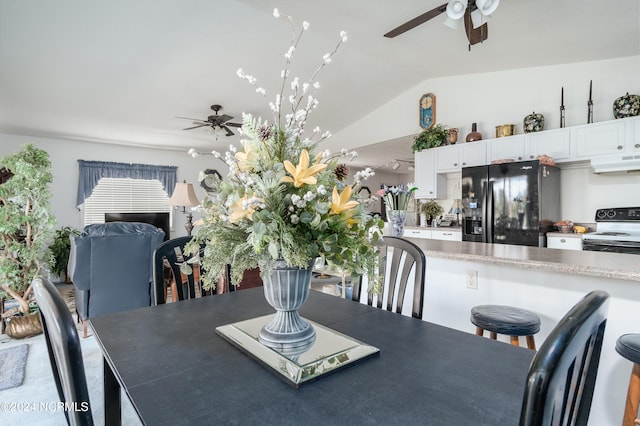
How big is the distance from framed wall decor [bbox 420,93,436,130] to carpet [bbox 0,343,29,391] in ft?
17.3

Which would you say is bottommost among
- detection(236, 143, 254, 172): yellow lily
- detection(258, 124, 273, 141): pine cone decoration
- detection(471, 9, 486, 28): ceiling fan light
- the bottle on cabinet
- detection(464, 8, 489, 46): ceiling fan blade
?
detection(236, 143, 254, 172): yellow lily

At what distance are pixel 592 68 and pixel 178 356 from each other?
189 inches

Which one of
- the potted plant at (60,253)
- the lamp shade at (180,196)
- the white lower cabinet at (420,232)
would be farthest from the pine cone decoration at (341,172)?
the potted plant at (60,253)

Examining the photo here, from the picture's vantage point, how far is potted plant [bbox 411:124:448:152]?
4781 millimetres

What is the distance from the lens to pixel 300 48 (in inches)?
153

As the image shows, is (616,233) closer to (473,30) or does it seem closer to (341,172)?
(473,30)

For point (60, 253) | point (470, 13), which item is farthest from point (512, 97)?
point (60, 253)

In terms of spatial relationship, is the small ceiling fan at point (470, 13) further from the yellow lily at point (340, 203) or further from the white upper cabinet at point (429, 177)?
the white upper cabinet at point (429, 177)

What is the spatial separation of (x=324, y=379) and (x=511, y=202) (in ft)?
12.2

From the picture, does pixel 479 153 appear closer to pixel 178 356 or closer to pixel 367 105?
pixel 367 105

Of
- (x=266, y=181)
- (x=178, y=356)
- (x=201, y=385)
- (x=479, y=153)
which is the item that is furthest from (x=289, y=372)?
(x=479, y=153)

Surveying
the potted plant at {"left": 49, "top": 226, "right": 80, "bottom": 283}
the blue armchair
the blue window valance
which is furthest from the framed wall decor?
the potted plant at {"left": 49, "top": 226, "right": 80, "bottom": 283}

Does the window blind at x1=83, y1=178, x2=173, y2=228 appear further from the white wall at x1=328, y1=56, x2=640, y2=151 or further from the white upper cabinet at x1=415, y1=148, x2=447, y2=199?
the white upper cabinet at x1=415, y1=148, x2=447, y2=199

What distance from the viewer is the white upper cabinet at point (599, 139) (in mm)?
3363
